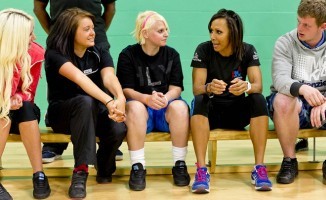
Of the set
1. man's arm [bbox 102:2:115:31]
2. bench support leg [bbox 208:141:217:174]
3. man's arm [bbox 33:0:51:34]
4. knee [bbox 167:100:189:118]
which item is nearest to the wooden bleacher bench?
bench support leg [bbox 208:141:217:174]

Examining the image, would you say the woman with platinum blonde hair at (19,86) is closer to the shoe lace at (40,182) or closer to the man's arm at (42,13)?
the shoe lace at (40,182)

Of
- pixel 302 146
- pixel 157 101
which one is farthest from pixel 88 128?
pixel 302 146

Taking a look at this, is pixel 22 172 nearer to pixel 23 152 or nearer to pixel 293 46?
pixel 23 152

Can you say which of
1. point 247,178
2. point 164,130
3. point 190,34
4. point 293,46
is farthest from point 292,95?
point 190,34

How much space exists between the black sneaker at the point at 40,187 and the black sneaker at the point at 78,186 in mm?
132

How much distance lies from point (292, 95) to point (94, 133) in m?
1.15

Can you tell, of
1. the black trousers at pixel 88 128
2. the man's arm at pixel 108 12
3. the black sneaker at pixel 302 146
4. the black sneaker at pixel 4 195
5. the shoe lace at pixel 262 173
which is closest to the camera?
the black sneaker at pixel 4 195

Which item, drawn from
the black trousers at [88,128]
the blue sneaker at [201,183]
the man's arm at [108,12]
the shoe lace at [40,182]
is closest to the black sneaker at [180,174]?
the blue sneaker at [201,183]

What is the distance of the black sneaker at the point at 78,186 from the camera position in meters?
2.88

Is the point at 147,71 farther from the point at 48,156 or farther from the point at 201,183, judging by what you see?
the point at 48,156

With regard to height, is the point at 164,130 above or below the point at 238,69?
below

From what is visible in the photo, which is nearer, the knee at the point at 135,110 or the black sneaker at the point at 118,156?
the knee at the point at 135,110

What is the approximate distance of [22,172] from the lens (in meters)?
3.31

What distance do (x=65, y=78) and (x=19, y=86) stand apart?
0.92 feet
